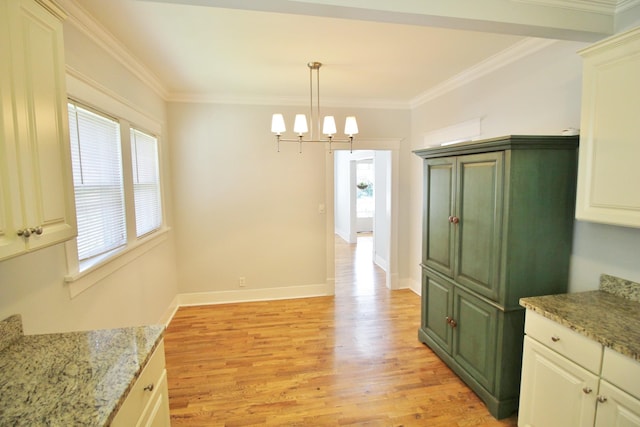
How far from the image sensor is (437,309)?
2.80 m

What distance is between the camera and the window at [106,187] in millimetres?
1953

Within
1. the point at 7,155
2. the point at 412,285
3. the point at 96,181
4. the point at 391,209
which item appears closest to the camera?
the point at 7,155

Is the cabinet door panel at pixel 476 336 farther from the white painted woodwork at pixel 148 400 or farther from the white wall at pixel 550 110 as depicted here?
the white painted woodwork at pixel 148 400

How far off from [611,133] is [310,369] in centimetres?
264

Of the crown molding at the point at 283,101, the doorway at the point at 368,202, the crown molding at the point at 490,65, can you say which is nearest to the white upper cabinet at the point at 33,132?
the crown molding at the point at 283,101

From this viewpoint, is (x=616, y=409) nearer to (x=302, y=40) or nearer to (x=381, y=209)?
(x=302, y=40)

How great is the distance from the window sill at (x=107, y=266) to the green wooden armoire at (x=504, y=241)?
8.69ft

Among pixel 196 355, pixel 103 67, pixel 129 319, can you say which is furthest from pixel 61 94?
pixel 196 355

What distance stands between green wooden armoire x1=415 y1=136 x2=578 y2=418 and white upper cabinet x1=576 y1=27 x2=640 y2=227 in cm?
22

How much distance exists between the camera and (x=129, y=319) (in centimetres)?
253

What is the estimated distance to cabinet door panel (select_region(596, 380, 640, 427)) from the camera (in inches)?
51.0

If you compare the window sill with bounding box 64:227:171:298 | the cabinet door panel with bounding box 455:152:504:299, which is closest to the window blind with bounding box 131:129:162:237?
the window sill with bounding box 64:227:171:298

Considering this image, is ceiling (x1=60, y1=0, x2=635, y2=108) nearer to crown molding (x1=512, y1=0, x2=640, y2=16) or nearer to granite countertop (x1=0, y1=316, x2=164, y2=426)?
crown molding (x1=512, y1=0, x2=640, y2=16)

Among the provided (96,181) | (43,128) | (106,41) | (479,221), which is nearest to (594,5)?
(479,221)
